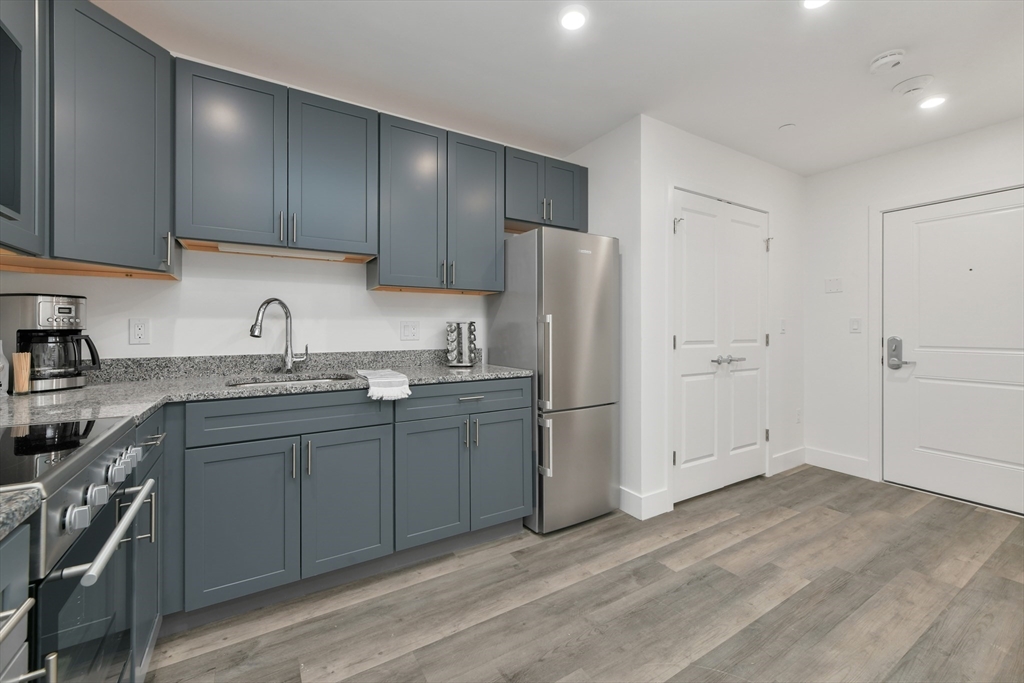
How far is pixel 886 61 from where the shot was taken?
213 cm

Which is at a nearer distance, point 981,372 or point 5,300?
point 5,300

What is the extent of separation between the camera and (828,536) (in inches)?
98.7

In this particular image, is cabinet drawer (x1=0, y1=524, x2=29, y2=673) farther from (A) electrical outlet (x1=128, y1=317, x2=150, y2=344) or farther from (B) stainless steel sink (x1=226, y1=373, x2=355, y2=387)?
(A) electrical outlet (x1=128, y1=317, x2=150, y2=344)

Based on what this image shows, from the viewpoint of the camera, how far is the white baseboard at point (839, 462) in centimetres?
348

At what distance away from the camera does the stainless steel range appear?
2.37 feet

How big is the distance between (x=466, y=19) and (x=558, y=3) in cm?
41

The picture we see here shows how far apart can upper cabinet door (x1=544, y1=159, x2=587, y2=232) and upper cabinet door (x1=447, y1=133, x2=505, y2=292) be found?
0.39 meters

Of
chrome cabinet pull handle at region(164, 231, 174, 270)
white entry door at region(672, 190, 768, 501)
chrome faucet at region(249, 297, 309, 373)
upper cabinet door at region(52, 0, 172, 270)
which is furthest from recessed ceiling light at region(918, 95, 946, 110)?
chrome cabinet pull handle at region(164, 231, 174, 270)

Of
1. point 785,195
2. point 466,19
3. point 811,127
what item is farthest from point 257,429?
point 785,195

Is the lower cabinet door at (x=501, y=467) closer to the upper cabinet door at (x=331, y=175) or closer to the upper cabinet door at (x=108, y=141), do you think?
the upper cabinet door at (x=331, y=175)

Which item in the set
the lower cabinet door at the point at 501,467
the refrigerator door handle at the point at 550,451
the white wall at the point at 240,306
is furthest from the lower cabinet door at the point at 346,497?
the refrigerator door handle at the point at 550,451

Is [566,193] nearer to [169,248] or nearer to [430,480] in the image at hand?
[430,480]

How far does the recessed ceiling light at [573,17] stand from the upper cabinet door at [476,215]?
0.92 m

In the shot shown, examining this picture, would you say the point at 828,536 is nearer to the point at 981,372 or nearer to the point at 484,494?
the point at 981,372
